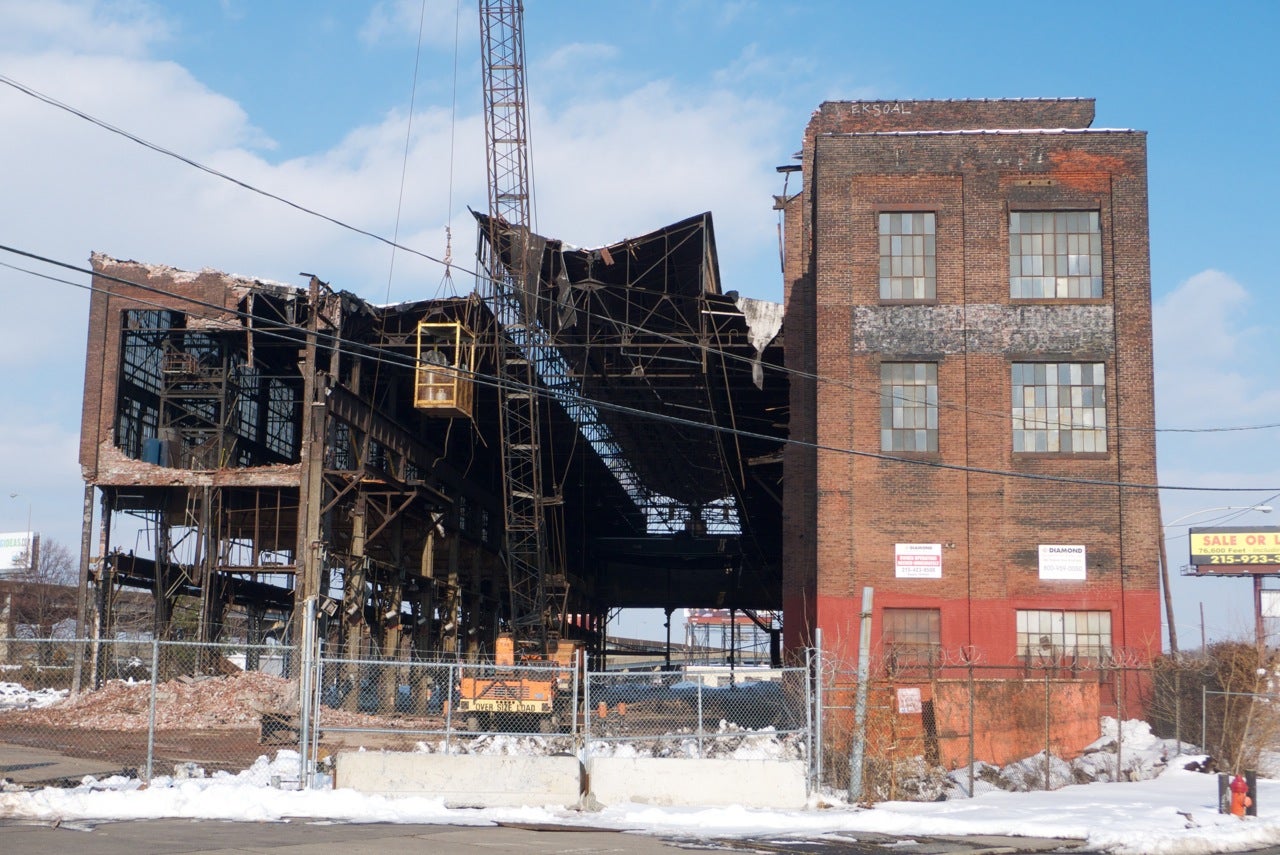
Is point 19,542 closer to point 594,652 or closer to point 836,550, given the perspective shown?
point 594,652

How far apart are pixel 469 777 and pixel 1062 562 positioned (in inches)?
730

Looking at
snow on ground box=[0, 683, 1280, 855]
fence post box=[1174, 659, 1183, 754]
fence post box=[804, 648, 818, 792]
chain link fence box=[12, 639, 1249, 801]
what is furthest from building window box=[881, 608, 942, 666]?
snow on ground box=[0, 683, 1280, 855]

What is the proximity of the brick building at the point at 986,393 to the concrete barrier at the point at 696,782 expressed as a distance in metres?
12.6

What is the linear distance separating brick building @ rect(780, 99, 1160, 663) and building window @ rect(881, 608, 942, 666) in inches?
1.9

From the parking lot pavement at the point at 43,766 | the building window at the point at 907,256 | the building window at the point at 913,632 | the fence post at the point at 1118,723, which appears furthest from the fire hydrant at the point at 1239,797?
the parking lot pavement at the point at 43,766

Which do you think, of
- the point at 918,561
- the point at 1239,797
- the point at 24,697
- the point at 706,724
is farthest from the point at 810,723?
the point at 24,697

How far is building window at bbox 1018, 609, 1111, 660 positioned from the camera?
99.8ft

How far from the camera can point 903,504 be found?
31328 millimetres

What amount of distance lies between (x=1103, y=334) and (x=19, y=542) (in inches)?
4008

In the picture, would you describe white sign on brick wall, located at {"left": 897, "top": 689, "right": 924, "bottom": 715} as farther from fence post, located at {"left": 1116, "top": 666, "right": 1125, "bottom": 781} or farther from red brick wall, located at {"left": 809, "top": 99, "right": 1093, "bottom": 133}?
red brick wall, located at {"left": 809, "top": 99, "right": 1093, "bottom": 133}

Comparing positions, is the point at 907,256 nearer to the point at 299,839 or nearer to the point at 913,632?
the point at 913,632

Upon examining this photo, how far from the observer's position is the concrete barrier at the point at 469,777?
17.8 meters

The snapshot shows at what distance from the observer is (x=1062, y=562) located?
30859 millimetres

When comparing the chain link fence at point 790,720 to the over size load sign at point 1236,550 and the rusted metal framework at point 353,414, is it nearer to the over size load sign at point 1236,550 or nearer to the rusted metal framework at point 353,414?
the rusted metal framework at point 353,414
